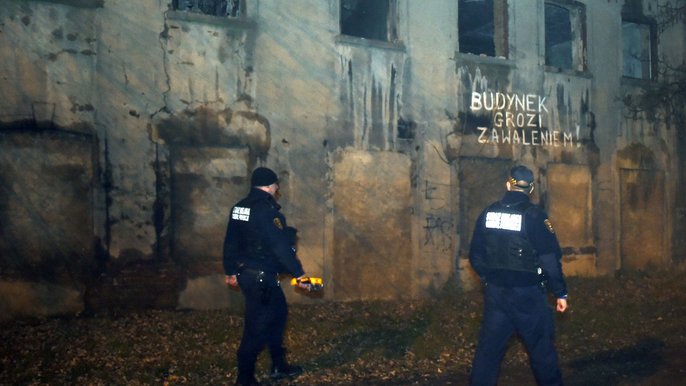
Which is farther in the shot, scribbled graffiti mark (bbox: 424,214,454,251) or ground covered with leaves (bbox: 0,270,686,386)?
scribbled graffiti mark (bbox: 424,214,454,251)

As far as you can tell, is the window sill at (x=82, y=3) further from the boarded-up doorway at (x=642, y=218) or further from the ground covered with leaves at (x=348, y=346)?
the boarded-up doorway at (x=642, y=218)

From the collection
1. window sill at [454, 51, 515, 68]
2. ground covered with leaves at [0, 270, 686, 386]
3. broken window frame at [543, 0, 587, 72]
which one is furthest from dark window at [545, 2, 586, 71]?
ground covered with leaves at [0, 270, 686, 386]

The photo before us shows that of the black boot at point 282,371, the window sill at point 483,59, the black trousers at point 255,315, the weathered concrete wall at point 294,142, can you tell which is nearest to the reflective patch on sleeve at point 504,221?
the black trousers at point 255,315

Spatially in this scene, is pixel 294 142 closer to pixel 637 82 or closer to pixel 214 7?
pixel 214 7

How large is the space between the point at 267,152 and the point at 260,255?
→ 4.14m

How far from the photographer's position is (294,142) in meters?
9.80

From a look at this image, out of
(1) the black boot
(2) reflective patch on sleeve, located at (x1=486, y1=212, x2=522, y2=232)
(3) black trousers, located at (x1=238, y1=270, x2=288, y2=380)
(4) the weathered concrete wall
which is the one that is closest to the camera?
(2) reflective patch on sleeve, located at (x1=486, y1=212, x2=522, y2=232)

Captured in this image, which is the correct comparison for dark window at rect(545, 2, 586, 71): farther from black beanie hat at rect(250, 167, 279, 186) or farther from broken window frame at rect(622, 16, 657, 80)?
black beanie hat at rect(250, 167, 279, 186)

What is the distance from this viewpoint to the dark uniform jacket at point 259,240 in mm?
5574

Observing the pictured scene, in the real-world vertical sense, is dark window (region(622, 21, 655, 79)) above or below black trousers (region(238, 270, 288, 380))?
above

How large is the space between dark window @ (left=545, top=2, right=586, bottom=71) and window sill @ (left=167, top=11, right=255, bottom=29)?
6218 millimetres

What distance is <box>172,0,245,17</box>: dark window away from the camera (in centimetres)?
933

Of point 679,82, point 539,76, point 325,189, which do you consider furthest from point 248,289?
point 679,82

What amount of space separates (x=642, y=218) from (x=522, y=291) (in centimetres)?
966
